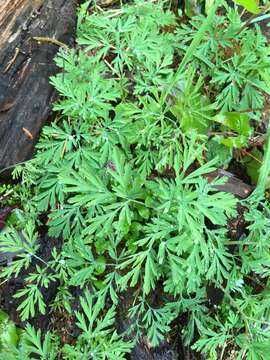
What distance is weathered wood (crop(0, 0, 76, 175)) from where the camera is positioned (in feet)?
9.81

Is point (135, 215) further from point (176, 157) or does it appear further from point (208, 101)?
point (208, 101)

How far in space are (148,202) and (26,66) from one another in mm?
1293

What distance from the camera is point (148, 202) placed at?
252cm

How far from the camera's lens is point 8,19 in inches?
125

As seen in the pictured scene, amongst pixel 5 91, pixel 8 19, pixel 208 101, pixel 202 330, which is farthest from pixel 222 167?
pixel 8 19

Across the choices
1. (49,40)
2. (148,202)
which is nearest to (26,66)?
(49,40)

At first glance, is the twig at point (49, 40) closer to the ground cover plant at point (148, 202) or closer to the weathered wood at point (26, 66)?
the weathered wood at point (26, 66)

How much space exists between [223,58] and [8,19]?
56.9 inches

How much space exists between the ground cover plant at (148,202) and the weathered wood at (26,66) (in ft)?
0.48

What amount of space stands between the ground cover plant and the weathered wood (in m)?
0.15

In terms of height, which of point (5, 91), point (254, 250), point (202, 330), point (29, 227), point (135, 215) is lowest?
point (202, 330)

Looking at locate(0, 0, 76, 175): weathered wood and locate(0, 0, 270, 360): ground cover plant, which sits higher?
locate(0, 0, 76, 175): weathered wood

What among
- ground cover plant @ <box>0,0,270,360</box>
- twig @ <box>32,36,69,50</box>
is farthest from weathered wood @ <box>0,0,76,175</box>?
ground cover plant @ <box>0,0,270,360</box>

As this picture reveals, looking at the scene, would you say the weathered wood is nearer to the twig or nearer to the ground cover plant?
the twig
